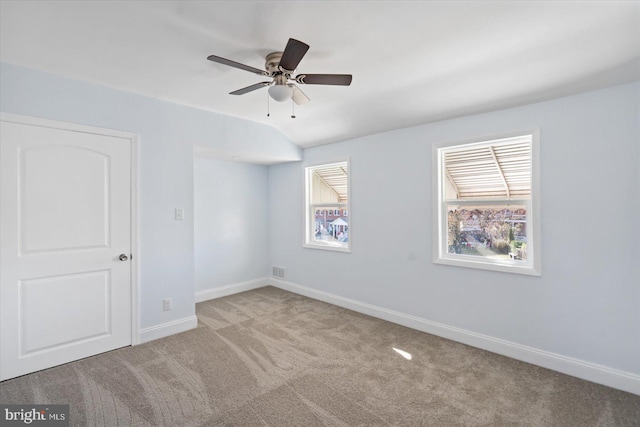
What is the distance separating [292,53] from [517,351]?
318 cm

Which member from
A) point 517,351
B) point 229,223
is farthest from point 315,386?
point 229,223

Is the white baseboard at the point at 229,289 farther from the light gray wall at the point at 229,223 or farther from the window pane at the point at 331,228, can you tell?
the window pane at the point at 331,228

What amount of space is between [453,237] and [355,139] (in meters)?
1.82

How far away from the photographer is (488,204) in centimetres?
313

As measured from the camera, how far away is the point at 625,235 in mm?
2363

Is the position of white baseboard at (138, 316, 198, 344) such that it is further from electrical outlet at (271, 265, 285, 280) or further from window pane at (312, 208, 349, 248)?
window pane at (312, 208, 349, 248)

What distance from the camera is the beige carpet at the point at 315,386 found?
2.08 metres

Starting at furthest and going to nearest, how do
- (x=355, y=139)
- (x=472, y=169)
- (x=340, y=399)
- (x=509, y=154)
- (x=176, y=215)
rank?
(x=355, y=139)
(x=176, y=215)
(x=472, y=169)
(x=509, y=154)
(x=340, y=399)

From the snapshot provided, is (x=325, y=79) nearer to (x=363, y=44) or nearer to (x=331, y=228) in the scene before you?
(x=363, y=44)

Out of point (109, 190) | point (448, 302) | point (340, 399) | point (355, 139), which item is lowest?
point (340, 399)

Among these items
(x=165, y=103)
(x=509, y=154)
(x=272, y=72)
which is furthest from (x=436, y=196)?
(x=165, y=103)

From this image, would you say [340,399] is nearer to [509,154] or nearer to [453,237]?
[453,237]

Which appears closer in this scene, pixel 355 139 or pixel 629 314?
pixel 629 314

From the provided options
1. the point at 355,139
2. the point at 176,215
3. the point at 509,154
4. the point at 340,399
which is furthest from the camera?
the point at 355,139
